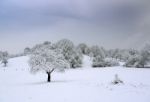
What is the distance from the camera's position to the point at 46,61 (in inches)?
1569

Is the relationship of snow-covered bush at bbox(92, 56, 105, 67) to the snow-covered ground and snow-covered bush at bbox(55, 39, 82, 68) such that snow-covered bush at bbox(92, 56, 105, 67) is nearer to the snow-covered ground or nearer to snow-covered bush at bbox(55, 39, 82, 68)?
snow-covered bush at bbox(55, 39, 82, 68)

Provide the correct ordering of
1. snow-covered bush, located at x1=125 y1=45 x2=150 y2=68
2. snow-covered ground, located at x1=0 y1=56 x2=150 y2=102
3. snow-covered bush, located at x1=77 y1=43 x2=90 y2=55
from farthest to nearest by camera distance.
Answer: snow-covered bush, located at x1=77 y1=43 x2=90 y2=55 → snow-covered bush, located at x1=125 y1=45 x2=150 y2=68 → snow-covered ground, located at x1=0 y1=56 x2=150 y2=102

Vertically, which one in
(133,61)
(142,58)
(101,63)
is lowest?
(101,63)

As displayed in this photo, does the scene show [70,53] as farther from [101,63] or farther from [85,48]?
[85,48]

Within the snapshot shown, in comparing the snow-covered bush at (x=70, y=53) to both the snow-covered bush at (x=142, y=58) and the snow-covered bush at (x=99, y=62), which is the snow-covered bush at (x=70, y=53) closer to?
the snow-covered bush at (x=99, y=62)

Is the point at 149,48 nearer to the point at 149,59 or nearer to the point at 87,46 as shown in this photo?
the point at 149,59

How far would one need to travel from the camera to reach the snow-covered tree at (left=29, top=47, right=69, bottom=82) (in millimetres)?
38906

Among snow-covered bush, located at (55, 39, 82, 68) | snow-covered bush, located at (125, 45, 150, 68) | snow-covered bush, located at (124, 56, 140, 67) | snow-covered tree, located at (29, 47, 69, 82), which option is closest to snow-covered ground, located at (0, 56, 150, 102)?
snow-covered tree, located at (29, 47, 69, 82)

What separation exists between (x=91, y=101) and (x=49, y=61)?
2331 cm

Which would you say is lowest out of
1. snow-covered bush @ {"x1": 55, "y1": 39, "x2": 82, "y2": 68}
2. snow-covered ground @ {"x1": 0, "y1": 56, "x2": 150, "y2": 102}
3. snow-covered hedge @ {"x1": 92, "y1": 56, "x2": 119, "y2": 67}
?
snow-covered ground @ {"x1": 0, "y1": 56, "x2": 150, "y2": 102}

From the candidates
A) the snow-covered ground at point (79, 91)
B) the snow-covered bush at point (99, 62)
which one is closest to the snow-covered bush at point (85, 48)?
the snow-covered bush at point (99, 62)

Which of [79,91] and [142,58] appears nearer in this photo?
[79,91]

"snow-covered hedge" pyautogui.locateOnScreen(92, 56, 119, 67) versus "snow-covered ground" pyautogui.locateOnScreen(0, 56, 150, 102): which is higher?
"snow-covered hedge" pyautogui.locateOnScreen(92, 56, 119, 67)

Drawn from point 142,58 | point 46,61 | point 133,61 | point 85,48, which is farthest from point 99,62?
point 85,48
